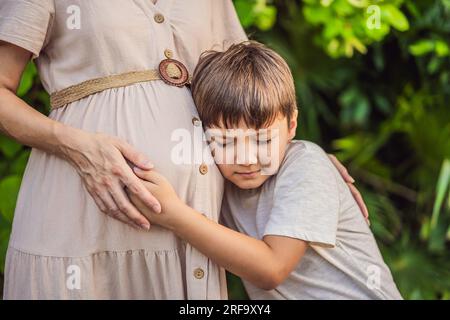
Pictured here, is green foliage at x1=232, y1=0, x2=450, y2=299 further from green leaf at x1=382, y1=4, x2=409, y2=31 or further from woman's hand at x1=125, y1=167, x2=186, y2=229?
woman's hand at x1=125, y1=167, x2=186, y2=229

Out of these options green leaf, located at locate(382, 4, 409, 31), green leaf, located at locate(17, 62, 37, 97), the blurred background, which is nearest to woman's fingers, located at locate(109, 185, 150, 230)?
green leaf, located at locate(17, 62, 37, 97)

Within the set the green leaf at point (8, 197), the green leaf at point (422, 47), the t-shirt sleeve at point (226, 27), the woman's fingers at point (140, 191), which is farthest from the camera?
the green leaf at point (422, 47)

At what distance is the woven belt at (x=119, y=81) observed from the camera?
1.58m

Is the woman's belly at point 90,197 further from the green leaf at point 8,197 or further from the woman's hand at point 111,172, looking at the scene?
the green leaf at point 8,197

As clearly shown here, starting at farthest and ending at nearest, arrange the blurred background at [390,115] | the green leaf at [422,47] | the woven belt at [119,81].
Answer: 1. the blurred background at [390,115]
2. the green leaf at [422,47]
3. the woven belt at [119,81]

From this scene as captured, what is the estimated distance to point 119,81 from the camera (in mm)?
1587

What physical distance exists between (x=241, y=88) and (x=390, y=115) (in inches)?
82.9

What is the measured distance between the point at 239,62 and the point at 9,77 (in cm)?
57

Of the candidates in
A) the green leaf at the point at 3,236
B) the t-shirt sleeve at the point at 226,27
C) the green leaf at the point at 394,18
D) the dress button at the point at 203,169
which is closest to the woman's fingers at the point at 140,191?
the dress button at the point at 203,169

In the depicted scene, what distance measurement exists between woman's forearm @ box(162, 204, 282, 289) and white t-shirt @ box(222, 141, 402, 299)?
69 mm

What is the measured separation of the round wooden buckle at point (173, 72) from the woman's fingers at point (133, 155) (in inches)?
Result: 8.2

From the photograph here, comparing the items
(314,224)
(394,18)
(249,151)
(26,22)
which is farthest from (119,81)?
(394,18)

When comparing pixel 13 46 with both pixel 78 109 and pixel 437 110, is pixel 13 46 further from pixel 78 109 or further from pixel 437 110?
pixel 437 110

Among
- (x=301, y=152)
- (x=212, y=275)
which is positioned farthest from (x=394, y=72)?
(x=212, y=275)
